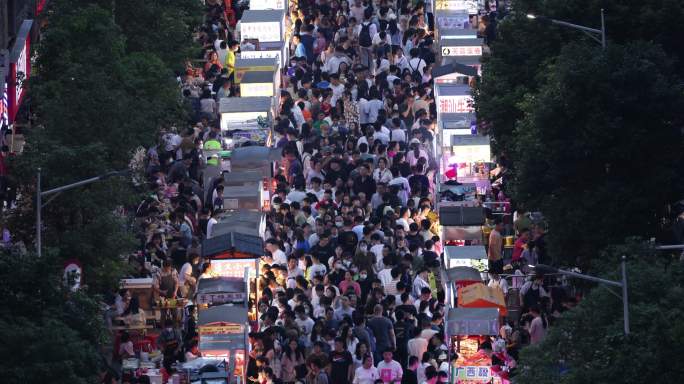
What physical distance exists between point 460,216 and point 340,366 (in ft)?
25.7

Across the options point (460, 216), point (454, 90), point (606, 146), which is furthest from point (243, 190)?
point (606, 146)

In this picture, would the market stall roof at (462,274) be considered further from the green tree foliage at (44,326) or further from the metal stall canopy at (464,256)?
the green tree foliage at (44,326)

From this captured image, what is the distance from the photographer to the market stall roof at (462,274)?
46.7m

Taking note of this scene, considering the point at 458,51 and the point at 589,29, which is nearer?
the point at 589,29

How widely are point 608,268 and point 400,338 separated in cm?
610

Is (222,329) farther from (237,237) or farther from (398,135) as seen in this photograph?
(398,135)

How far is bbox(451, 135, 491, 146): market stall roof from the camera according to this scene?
54.9m

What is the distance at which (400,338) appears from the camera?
4538 centimetres

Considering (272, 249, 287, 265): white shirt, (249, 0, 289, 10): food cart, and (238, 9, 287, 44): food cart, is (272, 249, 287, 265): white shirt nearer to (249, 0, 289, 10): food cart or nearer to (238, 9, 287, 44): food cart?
(238, 9, 287, 44): food cart

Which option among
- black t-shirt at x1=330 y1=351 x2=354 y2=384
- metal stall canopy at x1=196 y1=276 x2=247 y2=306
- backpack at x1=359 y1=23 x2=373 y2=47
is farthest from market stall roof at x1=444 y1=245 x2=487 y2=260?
backpack at x1=359 y1=23 x2=373 y2=47

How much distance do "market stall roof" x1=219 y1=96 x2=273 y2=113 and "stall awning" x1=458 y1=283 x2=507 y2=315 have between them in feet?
45.0

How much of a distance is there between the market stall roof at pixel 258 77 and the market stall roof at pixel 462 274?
14684 millimetres

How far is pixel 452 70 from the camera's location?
61.7 metres

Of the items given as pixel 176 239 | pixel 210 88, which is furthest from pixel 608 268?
pixel 210 88
